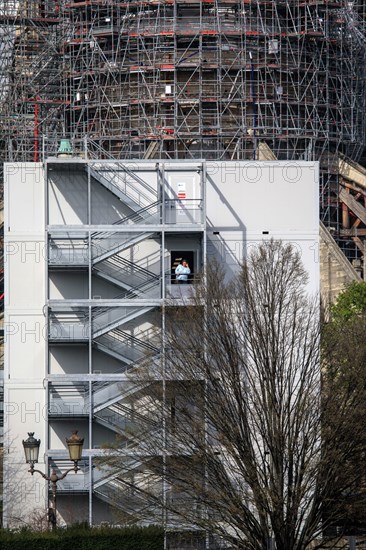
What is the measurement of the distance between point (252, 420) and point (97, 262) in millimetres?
11957

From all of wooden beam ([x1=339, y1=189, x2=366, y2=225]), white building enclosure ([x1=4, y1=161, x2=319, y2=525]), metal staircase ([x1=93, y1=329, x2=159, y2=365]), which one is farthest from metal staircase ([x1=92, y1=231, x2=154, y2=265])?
wooden beam ([x1=339, y1=189, x2=366, y2=225])

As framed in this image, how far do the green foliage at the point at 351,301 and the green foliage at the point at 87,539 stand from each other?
22.4 metres

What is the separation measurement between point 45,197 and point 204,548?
13.1m

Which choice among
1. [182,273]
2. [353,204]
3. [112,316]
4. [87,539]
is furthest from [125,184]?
[353,204]

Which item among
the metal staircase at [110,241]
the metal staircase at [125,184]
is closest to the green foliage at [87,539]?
the metal staircase at [110,241]

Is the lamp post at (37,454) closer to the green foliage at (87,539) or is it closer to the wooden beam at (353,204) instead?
the green foliage at (87,539)

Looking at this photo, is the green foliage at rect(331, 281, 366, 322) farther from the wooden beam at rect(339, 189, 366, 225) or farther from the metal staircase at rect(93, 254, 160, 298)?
the wooden beam at rect(339, 189, 366, 225)

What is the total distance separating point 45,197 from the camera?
60.2m

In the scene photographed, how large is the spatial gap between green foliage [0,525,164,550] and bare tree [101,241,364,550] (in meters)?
0.84

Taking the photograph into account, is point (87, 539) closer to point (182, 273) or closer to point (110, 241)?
point (182, 273)

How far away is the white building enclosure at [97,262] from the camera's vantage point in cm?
5891

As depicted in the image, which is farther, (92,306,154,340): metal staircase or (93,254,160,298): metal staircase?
(93,254,160,298): metal staircase

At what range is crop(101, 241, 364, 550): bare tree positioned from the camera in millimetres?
47750

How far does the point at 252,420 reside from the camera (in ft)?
160
